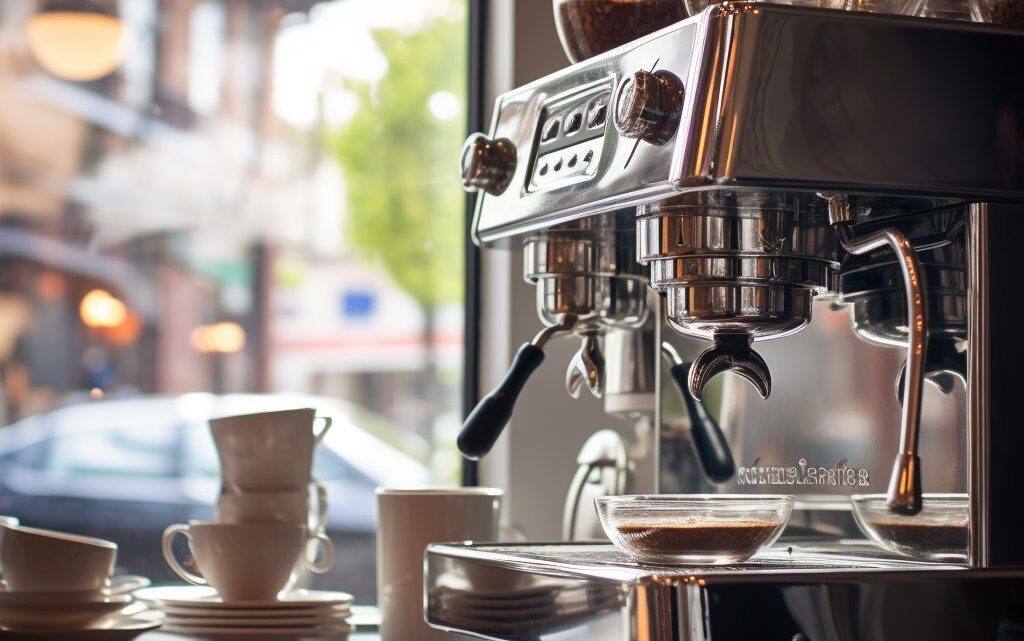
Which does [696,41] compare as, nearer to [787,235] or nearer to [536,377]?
[787,235]

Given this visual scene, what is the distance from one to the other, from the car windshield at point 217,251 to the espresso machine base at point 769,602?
83cm

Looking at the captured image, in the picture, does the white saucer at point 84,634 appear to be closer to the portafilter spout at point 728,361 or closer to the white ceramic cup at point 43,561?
the white ceramic cup at point 43,561

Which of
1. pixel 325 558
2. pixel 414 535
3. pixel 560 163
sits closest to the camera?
pixel 560 163

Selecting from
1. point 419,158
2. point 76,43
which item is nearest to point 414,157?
point 419,158

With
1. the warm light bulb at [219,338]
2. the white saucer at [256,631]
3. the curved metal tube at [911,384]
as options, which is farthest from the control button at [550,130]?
the warm light bulb at [219,338]

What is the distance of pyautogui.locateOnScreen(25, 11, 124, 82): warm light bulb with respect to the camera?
1531mm

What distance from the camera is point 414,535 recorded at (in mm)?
1176

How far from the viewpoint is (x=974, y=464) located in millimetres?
762

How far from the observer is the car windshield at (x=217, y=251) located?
5.01 feet

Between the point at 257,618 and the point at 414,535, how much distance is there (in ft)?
0.47

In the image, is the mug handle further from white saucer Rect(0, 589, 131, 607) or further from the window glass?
the window glass

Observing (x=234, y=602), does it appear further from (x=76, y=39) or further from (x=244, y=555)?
(x=76, y=39)

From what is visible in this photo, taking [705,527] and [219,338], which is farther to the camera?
[219,338]

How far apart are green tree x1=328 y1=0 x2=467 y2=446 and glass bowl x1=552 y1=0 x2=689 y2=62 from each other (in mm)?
650
